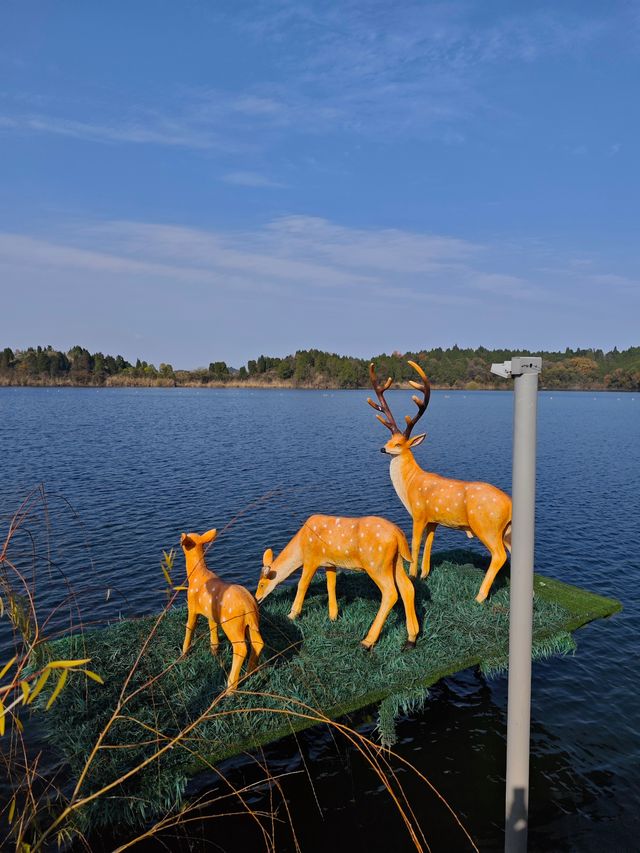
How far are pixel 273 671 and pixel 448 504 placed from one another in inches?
181

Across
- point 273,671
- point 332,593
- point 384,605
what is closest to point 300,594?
point 332,593

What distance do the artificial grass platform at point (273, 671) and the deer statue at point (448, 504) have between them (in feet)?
3.13

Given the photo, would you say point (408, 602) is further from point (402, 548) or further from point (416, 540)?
point (416, 540)

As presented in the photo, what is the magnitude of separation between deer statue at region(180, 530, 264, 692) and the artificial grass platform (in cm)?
26

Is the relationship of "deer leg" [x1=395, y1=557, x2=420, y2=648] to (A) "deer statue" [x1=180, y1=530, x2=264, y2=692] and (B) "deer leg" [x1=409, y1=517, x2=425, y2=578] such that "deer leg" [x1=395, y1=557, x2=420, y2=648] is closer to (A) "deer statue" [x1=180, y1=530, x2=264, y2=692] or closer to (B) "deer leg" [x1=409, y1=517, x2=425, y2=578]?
(B) "deer leg" [x1=409, y1=517, x2=425, y2=578]

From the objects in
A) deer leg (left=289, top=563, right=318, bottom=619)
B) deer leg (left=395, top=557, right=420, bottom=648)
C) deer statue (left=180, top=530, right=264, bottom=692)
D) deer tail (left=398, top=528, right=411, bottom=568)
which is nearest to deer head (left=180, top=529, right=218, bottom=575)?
deer statue (left=180, top=530, right=264, bottom=692)

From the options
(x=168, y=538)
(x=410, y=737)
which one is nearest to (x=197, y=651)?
(x=410, y=737)

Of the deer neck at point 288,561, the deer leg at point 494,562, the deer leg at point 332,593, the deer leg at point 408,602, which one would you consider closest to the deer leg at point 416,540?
the deer leg at point 494,562

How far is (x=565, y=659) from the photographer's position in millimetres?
Answer: 11891

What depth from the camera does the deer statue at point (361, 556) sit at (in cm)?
898

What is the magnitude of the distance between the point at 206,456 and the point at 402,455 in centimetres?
2669

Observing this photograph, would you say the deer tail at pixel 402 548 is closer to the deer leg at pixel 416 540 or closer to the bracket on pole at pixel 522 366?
the deer leg at pixel 416 540

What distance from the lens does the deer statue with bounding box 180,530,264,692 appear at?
7.59m

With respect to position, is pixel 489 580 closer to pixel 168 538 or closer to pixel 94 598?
pixel 94 598
